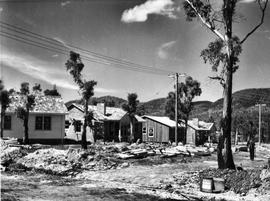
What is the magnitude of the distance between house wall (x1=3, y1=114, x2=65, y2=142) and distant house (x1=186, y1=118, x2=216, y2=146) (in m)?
26.2

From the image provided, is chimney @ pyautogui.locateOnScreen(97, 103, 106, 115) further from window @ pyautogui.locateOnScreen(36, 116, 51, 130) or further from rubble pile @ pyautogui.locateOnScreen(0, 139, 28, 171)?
Result: rubble pile @ pyautogui.locateOnScreen(0, 139, 28, 171)

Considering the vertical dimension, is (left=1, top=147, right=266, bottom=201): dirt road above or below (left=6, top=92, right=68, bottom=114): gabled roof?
below

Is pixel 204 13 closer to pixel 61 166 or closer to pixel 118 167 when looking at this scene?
pixel 118 167

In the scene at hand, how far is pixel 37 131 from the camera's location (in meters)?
33.0

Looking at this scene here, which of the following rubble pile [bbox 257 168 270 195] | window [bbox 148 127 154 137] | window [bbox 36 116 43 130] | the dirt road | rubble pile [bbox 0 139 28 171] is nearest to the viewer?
the dirt road

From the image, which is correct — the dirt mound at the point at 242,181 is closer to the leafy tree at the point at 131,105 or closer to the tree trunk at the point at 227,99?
the tree trunk at the point at 227,99

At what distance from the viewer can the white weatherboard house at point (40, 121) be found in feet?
105

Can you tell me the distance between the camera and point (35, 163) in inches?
803

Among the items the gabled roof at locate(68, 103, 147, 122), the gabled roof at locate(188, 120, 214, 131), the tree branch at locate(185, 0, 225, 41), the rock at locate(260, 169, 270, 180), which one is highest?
the tree branch at locate(185, 0, 225, 41)

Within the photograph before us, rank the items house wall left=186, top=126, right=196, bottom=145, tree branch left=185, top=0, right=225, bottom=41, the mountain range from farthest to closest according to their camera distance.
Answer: the mountain range, house wall left=186, top=126, right=196, bottom=145, tree branch left=185, top=0, right=225, bottom=41

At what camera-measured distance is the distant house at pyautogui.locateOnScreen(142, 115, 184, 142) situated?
50656 mm

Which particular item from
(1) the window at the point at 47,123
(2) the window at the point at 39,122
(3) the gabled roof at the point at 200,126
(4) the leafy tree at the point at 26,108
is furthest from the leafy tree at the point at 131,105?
(3) the gabled roof at the point at 200,126

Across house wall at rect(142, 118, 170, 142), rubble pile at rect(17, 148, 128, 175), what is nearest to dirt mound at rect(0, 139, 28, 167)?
rubble pile at rect(17, 148, 128, 175)

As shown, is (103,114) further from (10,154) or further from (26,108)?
(10,154)
